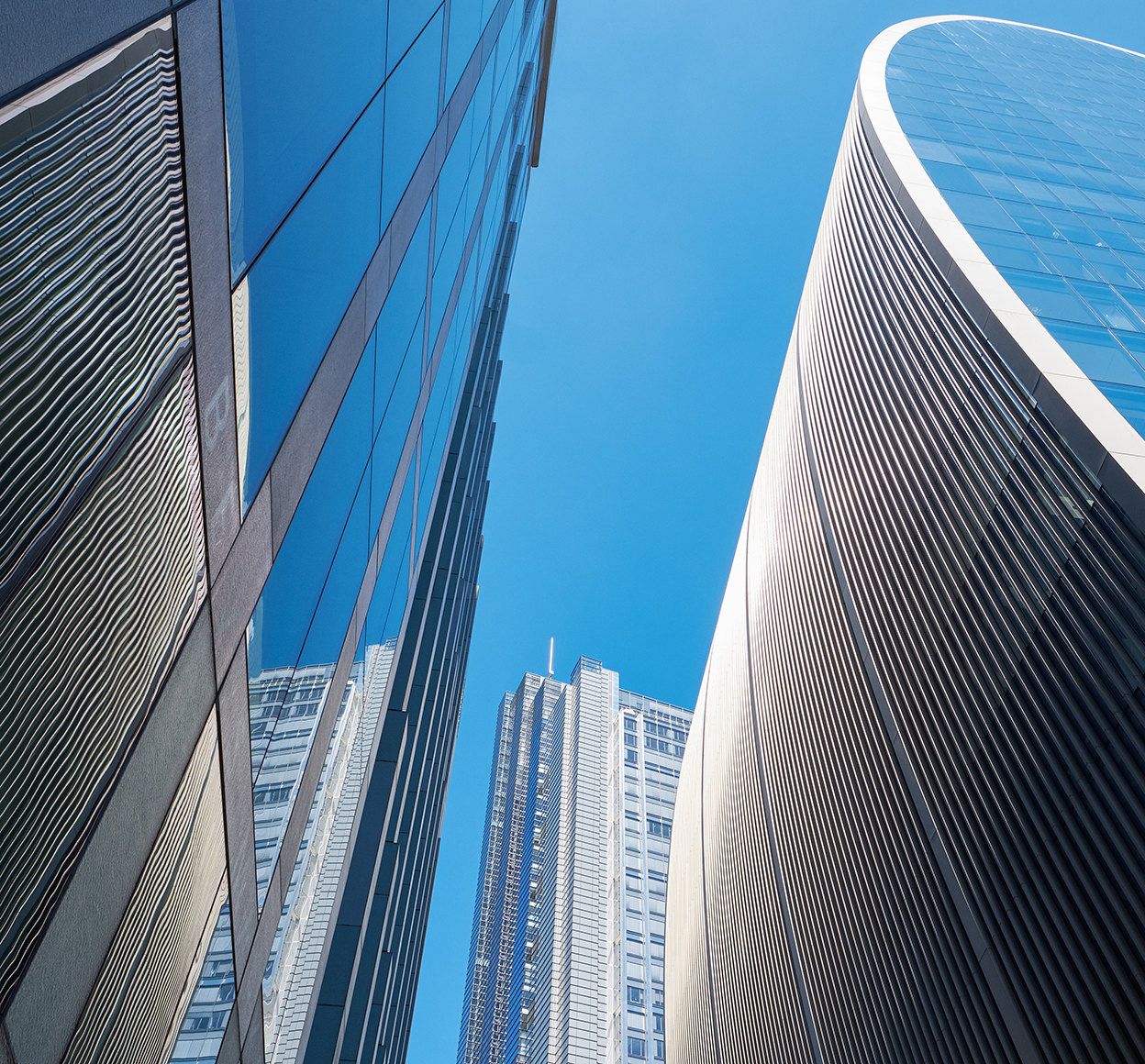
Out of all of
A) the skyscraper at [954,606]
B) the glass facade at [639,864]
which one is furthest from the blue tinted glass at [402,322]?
the glass facade at [639,864]

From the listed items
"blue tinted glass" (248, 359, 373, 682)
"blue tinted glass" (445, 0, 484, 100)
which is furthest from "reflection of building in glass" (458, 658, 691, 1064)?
"blue tinted glass" (445, 0, 484, 100)

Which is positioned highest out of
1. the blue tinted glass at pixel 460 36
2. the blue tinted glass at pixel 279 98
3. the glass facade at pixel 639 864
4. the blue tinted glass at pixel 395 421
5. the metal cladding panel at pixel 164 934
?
the glass facade at pixel 639 864

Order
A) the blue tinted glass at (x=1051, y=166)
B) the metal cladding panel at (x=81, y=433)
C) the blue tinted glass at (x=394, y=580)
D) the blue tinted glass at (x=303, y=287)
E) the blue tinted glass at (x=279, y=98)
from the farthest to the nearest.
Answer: the blue tinted glass at (x=1051, y=166) → the blue tinted glass at (x=394, y=580) → the blue tinted glass at (x=303, y=287) → the blue tinted glass at (x=279, y=98) → the metal cladding panel at (x=81, y=433)

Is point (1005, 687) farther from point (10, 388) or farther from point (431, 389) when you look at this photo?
point (10, 388)

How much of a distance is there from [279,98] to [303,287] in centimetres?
129

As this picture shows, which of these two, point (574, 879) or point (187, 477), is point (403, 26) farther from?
point (574, 879)

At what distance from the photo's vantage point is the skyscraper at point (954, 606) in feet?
30.4

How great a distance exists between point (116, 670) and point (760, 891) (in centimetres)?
2122

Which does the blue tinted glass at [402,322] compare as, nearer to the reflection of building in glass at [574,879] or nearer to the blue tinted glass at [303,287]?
the blue tinted glass at [303,287]

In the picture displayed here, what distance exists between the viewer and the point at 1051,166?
741 inches

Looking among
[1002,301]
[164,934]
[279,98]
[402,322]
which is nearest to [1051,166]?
[1002,301]

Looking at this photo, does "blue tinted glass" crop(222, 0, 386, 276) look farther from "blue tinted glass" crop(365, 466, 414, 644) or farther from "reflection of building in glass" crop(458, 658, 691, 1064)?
"reflection of building in glass" crop(458, 658, 691, 1064)

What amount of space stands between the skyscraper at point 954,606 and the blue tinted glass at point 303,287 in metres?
8.05

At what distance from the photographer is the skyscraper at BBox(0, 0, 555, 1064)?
2943 millimetres
